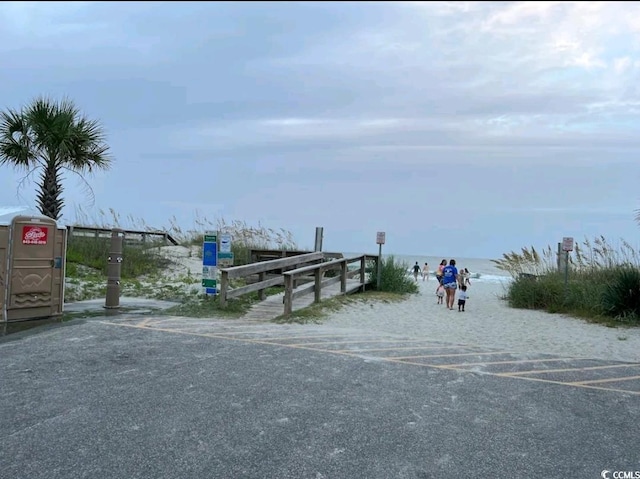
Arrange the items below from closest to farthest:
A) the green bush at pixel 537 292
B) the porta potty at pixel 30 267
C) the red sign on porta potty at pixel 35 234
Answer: the porta potty at pixel 30 267 → the red sign on porta potty at pixel 35 234 → the green bush at pixel 537 292

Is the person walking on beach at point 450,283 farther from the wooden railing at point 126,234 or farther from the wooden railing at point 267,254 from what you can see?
the wooden railing at point 126,234

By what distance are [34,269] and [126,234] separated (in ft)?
45.6

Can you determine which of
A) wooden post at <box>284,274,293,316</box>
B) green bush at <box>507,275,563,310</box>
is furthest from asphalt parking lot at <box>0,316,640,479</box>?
green bush at <box>507,275,563,310</box>

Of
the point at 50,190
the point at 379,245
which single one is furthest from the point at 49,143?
the point at 379,245

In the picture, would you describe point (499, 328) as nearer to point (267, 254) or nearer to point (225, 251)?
point (225, 251)

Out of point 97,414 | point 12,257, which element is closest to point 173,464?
point 97,414

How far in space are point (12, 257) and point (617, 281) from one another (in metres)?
12.9

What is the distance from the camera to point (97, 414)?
471 cm

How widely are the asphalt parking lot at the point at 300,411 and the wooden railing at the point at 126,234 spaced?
1274 cm

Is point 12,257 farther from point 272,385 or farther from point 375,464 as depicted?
point 375,464

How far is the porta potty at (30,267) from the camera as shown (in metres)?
9.01

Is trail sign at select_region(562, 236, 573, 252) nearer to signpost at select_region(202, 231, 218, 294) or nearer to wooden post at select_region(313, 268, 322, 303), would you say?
wooden post at select_region(313, 268, 322, 303)

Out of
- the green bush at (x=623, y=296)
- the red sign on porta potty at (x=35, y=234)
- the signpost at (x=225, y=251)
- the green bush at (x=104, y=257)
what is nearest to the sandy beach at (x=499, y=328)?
the green bush at (x=623, y=296)

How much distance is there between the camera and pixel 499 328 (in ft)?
38.6
